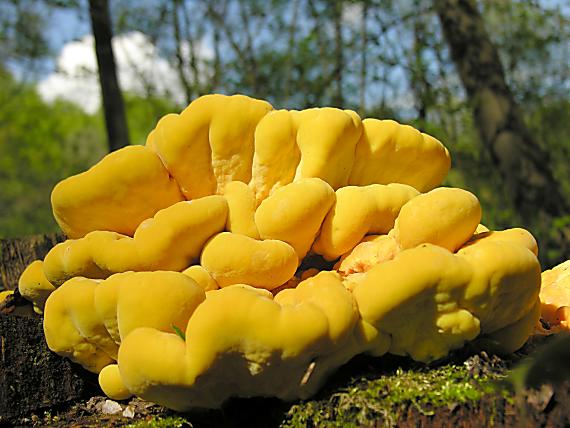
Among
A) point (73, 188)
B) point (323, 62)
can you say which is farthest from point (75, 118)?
point (73, 188)

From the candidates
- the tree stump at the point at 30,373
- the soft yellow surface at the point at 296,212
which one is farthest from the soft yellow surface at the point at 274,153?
the tree stump at the point at 30,373

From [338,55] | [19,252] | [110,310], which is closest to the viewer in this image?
[110,310]

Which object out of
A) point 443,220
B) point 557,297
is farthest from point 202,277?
point 557,297

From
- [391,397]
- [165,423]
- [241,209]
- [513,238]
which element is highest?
[241,209]

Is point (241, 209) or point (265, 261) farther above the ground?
point (241, 209)

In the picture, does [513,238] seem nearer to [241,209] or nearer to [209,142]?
[241,209]

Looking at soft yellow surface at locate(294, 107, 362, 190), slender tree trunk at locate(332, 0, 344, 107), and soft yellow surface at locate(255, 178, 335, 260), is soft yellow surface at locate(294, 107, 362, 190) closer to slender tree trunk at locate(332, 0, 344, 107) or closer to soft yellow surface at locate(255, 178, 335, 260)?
soft yellow surface at locate(255, 178, 335, 260)

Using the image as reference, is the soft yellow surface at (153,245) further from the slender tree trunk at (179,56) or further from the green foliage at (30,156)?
the green foliage at (30,156)

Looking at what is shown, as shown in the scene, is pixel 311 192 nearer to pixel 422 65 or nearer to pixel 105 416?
pixel 105 416
